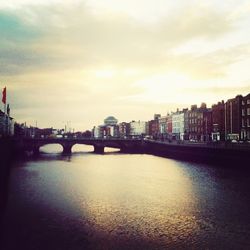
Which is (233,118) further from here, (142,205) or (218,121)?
(142,205)

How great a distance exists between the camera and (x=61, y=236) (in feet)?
82.2

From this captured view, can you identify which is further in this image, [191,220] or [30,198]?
[30,198]

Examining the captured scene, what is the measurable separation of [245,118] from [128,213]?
77.5 m

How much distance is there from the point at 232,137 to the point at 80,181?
7026cm

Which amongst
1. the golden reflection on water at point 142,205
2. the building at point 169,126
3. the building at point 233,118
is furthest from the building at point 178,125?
the golden reflection on water at point 142,205

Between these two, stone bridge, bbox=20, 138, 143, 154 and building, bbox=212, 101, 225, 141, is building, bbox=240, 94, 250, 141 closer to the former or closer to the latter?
building, bbox=212, 101, 225, 141

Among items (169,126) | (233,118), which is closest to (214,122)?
(233,118)

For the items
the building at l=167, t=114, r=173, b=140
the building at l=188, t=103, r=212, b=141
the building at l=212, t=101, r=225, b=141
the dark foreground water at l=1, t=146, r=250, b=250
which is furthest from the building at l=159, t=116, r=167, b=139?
the dark foreground water at l=1, t=146, r=250, b=250

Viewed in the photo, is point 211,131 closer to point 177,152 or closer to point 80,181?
point 177,152

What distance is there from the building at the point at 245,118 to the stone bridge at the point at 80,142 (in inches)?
1720

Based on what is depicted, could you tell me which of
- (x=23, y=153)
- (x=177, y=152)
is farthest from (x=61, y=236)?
(x=23, y=153)

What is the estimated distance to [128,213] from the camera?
104ft

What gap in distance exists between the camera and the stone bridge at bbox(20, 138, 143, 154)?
117 meters

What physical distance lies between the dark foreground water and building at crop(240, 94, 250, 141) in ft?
161
